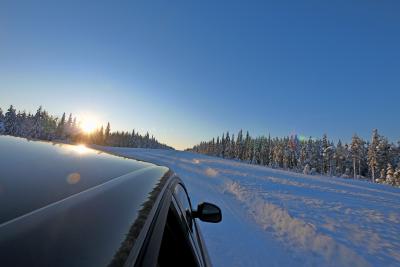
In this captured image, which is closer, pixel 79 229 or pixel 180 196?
pixel 79 229

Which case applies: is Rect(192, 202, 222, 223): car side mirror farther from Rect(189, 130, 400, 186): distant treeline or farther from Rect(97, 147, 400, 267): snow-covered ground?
Rect(189, 130, 400, 186): distant treeline

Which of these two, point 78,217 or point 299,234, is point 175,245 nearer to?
point 78,217

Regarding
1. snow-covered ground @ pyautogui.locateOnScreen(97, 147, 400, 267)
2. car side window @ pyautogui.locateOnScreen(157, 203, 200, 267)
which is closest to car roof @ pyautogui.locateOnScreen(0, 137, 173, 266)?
car side window @ pyautogui.locateOnScreen(157, 203, 200, 267)

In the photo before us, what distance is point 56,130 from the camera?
12000 centimetres

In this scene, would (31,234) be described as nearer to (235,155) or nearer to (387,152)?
(387,152)

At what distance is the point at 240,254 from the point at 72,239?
222 inches

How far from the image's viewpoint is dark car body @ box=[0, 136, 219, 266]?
0.81 metres

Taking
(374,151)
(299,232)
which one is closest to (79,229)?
(299,232)

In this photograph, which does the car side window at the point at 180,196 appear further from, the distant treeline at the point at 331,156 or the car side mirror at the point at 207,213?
the distant treeline at the point at 331,156

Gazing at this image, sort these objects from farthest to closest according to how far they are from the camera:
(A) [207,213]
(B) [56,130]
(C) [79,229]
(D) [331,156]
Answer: (B) [56,130]
(D) [331,156]
(A) [207,213]
(C) [79,229]

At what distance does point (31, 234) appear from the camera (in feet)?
2.76

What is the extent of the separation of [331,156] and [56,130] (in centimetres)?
10009

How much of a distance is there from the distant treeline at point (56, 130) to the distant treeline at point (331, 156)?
213 feet

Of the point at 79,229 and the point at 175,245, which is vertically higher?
the point at 79,229
